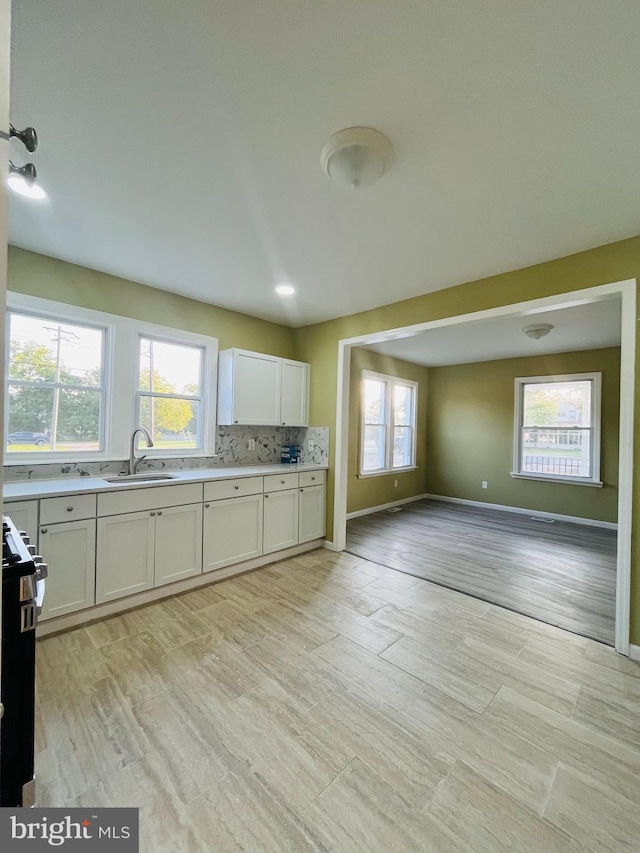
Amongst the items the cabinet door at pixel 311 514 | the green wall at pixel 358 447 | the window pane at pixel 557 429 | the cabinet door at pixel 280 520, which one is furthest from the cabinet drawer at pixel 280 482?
the window pane at pixel 557 429

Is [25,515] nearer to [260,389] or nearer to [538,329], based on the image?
[260,389]

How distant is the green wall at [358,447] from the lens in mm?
5359

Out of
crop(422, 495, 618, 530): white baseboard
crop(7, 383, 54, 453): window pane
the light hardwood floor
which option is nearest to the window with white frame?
crop(7, 383, 54, 453): window pane

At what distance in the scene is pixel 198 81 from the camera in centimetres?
129

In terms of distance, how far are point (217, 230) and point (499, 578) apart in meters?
3.66

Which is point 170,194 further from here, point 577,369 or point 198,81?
point 577,369

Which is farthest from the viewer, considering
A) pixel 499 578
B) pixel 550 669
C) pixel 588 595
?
pixel 499 578

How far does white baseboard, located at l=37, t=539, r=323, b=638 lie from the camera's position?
2.30 meters

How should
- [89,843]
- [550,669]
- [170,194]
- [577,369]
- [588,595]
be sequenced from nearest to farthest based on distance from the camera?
1. [89,843]
2. [170,194]
3. [550,669]
4. [588,595]
5. [577,369]

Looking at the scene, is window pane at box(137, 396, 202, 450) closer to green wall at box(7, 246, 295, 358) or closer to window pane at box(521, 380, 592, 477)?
green wall at box(7, 246, 295, 358)

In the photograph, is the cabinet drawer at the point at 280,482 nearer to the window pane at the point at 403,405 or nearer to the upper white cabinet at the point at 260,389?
A: the upper white cabinet at the point at 260,389

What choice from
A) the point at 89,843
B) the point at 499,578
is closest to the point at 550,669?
the point at 499,578

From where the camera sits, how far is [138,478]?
2955 millimetres

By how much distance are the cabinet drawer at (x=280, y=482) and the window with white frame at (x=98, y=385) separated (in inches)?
28.7
